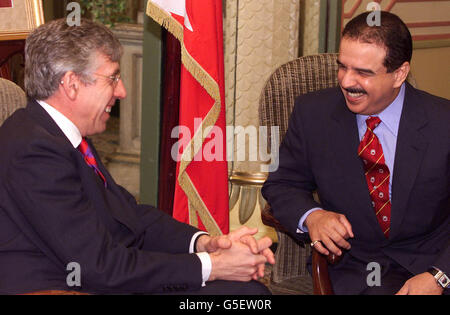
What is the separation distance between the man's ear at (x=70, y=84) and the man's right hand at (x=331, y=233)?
964 millimetres

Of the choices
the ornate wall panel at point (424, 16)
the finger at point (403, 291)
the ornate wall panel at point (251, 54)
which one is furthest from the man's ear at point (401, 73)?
the ornate wall panel at point (424, 16)

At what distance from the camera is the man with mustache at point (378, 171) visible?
100 inches

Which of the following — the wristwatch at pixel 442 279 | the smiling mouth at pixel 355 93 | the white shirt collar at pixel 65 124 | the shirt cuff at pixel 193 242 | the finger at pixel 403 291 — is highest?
the smiling mouth at pixel 355 93

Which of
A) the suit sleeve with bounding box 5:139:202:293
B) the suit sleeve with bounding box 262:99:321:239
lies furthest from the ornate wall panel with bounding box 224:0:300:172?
the suit sleeve with bounding box 5:139:202:293

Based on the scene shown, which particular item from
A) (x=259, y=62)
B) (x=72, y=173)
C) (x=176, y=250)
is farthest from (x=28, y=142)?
(x=259, y=62)

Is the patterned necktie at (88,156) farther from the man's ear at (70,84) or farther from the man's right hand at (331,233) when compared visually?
the man's right hand at (331,233)

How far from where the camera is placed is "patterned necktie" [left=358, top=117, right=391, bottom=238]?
2607 millimetres

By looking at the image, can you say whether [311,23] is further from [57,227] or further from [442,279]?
[57,227]

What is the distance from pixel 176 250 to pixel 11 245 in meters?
0.63

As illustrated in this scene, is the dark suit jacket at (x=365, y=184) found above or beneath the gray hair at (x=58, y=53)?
beneath

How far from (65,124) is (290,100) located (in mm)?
1172

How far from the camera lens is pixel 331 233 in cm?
241

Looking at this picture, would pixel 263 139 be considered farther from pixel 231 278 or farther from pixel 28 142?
pixel 28 142

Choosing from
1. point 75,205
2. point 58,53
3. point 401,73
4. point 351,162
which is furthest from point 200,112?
point 75,205
